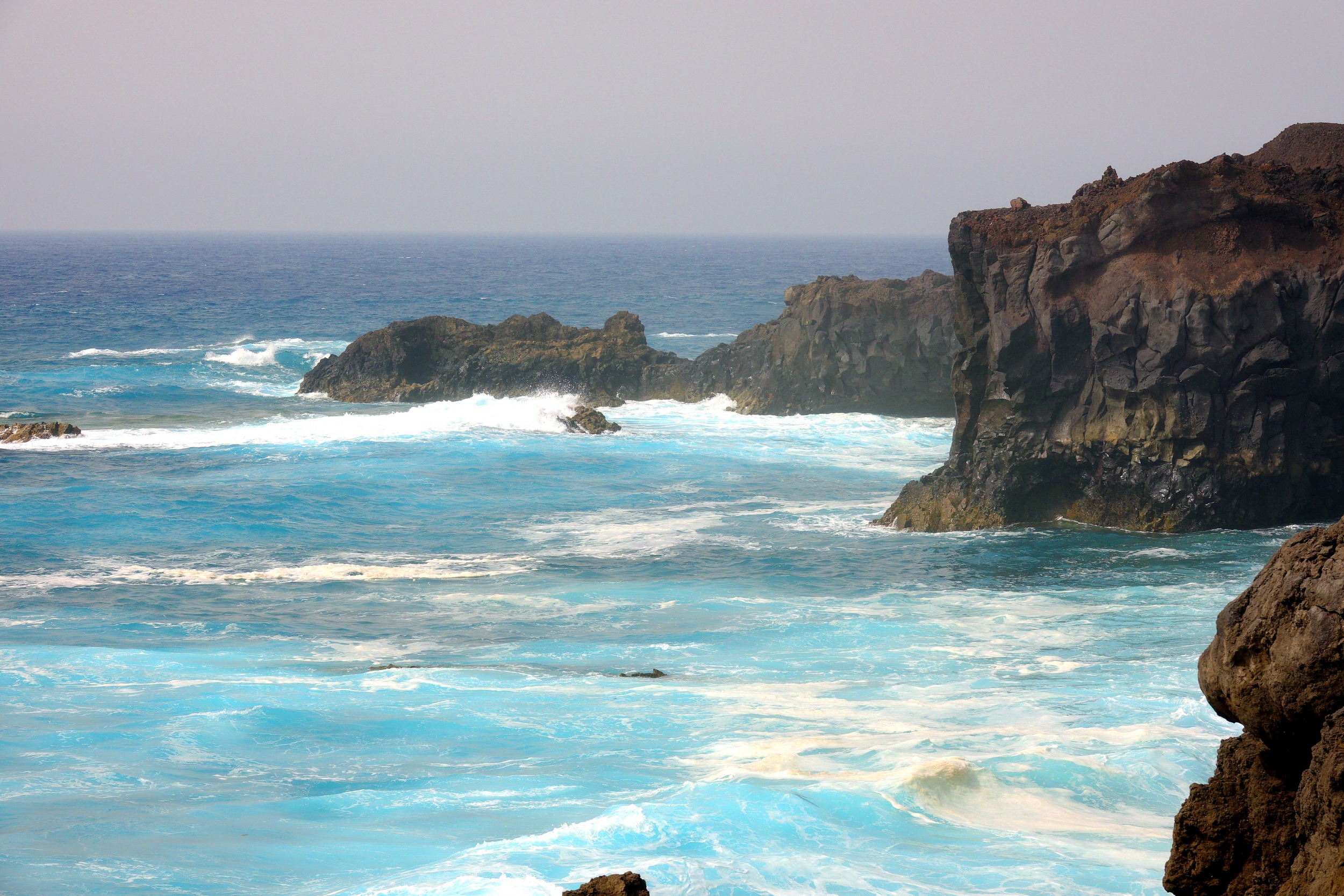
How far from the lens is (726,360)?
4897cm

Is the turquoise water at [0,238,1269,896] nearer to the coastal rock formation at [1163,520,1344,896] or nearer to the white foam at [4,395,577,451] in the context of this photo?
A: the white foam at [4,395,577,451]

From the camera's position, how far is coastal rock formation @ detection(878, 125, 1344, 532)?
25.4m

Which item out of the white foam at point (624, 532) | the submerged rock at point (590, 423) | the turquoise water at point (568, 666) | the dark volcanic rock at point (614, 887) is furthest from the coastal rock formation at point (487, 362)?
the dark volcanic rock at point (614, 887)

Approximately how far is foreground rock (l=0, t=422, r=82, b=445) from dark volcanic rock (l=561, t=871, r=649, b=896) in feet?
128

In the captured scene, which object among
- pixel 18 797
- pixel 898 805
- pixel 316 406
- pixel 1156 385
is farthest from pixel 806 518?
pixel 316 406

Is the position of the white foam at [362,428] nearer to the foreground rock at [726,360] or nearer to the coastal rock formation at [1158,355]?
the foreground rock at [726,360]

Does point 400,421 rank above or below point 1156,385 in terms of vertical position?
below

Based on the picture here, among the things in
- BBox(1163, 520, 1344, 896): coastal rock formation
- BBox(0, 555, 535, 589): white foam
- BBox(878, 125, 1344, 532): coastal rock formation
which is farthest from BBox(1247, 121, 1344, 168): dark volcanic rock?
BBox(1163, 520, 1344, 896): coastal rock formation

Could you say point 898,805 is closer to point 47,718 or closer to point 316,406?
point 47,718

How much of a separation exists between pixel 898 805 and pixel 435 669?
8385mm

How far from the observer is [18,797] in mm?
12656

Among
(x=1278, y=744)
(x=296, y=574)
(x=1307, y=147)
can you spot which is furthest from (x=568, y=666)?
(x=1307, y=147)

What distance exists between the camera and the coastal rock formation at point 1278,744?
554 centimetres

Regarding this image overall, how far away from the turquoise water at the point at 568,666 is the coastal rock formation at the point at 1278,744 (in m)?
3.95
